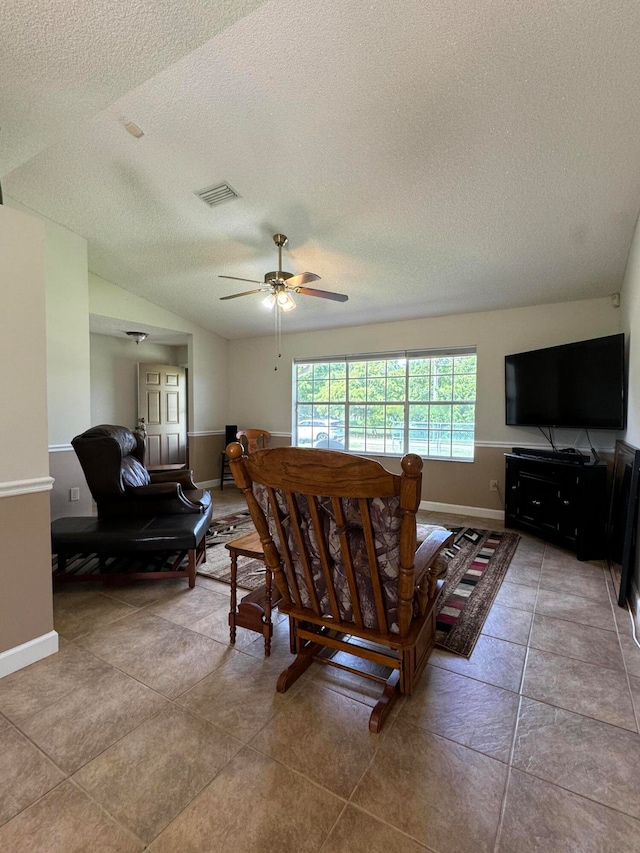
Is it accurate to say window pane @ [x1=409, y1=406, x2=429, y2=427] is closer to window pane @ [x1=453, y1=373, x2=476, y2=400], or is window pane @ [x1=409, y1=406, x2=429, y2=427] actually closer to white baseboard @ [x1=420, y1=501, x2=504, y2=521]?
window pane @ [x1=453, y1=373, x2=476, y2=400]

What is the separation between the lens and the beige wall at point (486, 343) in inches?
161

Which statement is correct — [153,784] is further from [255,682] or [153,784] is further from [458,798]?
[458,798]

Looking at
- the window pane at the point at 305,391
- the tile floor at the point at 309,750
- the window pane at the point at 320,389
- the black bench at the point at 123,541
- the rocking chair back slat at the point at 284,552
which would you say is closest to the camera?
the tile floor at the point at 309,750

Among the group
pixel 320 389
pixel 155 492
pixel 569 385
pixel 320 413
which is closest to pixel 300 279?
pixel 155 492

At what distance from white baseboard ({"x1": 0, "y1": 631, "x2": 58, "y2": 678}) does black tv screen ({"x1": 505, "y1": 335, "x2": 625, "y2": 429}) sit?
171 inches

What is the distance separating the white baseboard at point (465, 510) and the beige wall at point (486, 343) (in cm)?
5

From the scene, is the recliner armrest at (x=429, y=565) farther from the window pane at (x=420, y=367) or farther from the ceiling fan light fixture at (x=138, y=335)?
the ceiling fan light fixture at (x=138, y=335)

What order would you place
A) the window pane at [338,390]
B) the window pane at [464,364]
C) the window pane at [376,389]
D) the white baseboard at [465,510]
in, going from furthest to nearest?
1. the window pane at [338,390]
2. the window pane at [376,389]
3. the window pane at [464,364]
4. the white baseboard at [465,510]

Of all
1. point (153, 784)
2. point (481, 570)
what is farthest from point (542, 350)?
point (153, 784)

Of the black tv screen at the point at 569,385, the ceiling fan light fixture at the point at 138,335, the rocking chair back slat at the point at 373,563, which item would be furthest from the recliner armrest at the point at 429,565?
the ceiling fan light fixture at the point at 138,335

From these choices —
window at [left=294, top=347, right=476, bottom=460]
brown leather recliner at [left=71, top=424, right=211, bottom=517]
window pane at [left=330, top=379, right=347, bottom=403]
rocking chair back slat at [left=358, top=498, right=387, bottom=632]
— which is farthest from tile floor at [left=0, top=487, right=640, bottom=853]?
window pane at [left=330, top=379, right=347, bottom=403]

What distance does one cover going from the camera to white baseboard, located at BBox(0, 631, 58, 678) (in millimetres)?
1818

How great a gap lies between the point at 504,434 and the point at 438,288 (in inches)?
74.1

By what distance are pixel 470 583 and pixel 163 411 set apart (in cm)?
543
